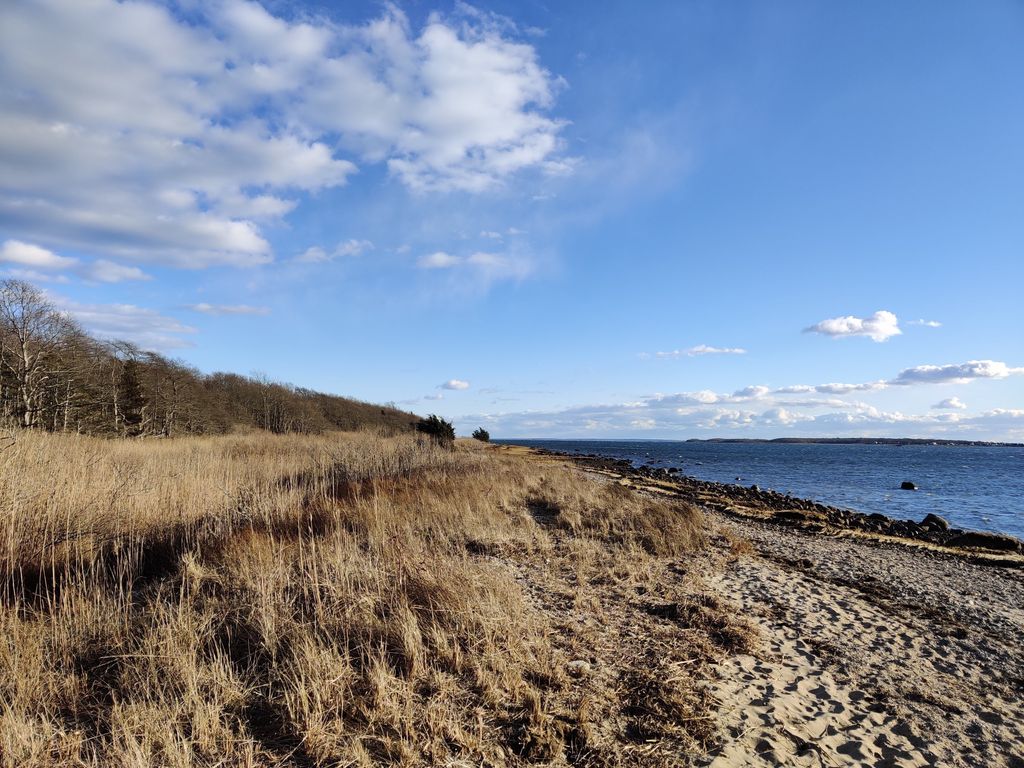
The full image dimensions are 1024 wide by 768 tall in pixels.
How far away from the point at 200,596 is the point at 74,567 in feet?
6.97

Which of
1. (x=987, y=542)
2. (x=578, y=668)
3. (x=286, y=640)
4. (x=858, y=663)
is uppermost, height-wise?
(x=286, y=640)

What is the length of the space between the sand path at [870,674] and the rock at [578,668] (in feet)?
4.17

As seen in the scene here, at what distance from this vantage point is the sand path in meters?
4.50

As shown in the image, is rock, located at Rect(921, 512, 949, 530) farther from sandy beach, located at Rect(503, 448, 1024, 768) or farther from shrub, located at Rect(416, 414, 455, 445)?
shrub, located at Rect(416, 414, 455, 445)

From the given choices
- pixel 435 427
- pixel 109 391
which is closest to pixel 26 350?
pixel 109 391

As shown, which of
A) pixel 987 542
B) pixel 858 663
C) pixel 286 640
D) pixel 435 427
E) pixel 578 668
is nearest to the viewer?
pixel 286 640

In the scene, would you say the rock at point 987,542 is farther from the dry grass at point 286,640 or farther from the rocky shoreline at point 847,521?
the dry grass at point 286,640

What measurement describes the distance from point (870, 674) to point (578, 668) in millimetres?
3563

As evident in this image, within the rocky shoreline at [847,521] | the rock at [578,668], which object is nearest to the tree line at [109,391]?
the rock at [578,668]

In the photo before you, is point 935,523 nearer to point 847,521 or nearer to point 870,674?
point 847,521

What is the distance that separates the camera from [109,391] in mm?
30594

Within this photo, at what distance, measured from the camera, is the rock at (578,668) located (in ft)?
16.7

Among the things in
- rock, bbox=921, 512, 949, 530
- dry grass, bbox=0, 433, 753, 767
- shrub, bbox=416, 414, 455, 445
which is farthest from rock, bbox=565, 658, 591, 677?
shrub, bbox=416, 414, 455, 445

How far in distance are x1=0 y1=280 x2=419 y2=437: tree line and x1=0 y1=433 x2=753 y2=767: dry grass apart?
8466 millimetres
